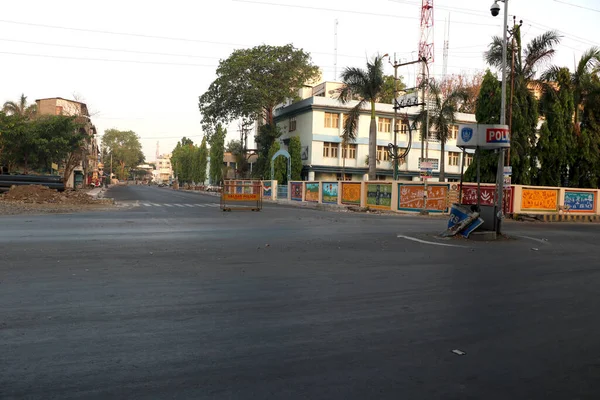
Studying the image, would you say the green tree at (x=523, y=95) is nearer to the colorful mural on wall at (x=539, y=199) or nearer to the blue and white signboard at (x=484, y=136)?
the colorful mural on wall at (x=539, y=199)

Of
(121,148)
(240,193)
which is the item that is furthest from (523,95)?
(121,148)

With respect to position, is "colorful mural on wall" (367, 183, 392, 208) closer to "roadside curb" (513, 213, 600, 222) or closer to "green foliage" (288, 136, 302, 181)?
"roadside curb" (513, 213, 600, 222)

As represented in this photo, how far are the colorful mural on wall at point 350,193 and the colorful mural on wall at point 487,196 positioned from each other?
8.43 meters

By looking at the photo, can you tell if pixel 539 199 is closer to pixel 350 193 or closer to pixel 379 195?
pixel 379 195

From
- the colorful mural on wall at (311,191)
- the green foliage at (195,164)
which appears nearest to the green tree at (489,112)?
the colorful mural on wall at (311,191)

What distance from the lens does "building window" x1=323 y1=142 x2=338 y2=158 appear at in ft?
179

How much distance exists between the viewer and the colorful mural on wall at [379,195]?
3206 cm

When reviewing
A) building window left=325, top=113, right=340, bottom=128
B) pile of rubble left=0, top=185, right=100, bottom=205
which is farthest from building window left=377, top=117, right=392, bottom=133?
pile of rubble left=0, top=185, right=100, bottom=205

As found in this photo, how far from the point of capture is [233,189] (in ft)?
92.8

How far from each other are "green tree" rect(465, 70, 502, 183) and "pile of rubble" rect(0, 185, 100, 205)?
2559 cm

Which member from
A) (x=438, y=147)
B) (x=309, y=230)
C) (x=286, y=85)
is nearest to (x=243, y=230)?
(x=309, y=230)

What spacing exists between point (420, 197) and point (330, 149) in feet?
83.9

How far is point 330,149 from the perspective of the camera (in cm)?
5478

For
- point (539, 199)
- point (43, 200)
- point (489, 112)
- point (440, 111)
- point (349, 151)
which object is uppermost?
point (440, 111)
